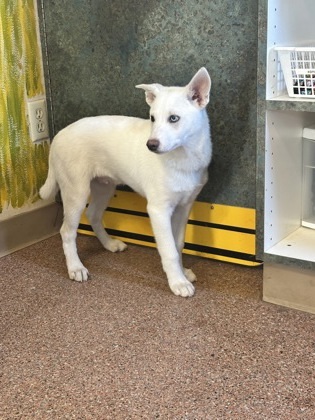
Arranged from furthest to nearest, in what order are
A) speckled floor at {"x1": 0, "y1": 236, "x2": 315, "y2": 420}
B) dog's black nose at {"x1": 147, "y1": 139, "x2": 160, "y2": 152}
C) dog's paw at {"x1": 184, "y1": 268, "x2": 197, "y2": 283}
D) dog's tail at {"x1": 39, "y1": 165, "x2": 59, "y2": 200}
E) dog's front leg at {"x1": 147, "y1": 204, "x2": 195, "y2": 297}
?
1. dog's tail at {"x1": 39, "y1": 165, "x2": 59, "y2": 200}
2. dog's paw at {"x1": 184, "y1": 268, "x2": 197, "y2": 283}
3. dog's front leg at {"x1": 147, "y1": 204, "x2": 195, "y2": 297}
4. dog's black nose at {"x1": 147, "y1": 139, "x2": 160, "y2": 152}
5. speckled floor at {"x1": 0, "y1": 236, "x2": 315, "y2": 420}

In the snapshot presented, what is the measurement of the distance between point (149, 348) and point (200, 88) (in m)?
0.66

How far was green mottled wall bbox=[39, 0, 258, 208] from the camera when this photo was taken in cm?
158

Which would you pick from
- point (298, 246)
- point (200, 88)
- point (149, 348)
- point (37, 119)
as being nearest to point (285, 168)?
point (298, 246)

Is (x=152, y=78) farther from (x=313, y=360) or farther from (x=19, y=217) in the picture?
(x=313, y=360)

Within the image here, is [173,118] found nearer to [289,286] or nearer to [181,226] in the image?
[181,226]

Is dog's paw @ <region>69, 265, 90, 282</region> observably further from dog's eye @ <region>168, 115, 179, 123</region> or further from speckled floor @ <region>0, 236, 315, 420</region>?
dog's eye @ <region>168, 115, 179, 123</region>

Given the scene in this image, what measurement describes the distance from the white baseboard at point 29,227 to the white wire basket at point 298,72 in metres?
1.08

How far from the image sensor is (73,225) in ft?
5.74

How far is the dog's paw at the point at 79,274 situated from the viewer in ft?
5.61

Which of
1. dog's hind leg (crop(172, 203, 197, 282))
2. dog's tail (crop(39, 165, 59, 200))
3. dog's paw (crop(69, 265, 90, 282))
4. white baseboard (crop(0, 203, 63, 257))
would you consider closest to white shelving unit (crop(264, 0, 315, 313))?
dog's hind leg (crop(172, 203, 197, 282))

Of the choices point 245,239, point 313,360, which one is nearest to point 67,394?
point 313,360

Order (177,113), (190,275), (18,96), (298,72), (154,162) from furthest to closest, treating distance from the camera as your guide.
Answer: (18,96) → (190,275) → (154,162) → (177,113) → (298,72)

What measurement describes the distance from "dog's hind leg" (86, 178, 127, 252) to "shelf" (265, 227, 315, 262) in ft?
1.99

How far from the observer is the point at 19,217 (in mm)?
1971
